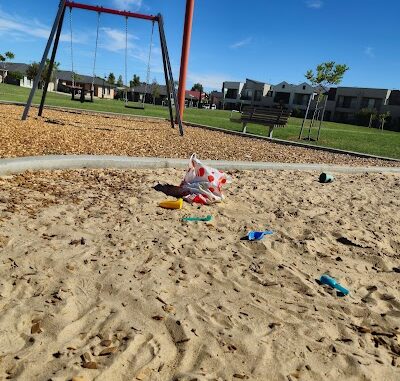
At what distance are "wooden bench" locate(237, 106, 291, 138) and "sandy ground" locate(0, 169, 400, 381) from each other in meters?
8.88

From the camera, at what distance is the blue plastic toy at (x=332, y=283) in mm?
2695

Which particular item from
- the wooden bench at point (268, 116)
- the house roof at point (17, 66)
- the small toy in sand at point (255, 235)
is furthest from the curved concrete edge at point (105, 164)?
the house roof at point (17, 66)

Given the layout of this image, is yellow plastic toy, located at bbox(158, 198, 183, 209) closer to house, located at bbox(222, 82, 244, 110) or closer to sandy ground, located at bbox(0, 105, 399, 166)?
sandy ground, located at bbox(0, 105, 399, 166)

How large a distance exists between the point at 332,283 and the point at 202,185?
204 cm

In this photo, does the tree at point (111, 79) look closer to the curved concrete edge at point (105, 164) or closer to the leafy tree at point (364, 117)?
the leafy tree at point (364, 117)

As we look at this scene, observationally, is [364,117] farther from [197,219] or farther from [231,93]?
[197,219]

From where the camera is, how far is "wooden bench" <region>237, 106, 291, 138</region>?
13.0 m

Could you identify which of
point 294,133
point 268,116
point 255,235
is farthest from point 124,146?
point 294,133

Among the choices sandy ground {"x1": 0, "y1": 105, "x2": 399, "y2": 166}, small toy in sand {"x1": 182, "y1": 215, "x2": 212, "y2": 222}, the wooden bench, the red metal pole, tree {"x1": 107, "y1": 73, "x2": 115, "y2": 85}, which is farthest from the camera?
tree {"x1": 107, "y1": 73, "x2": 115, "y2": 85}

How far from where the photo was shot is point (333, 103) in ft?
229

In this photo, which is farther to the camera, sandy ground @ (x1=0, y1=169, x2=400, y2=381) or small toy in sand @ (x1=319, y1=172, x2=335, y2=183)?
small toy in sand @ (x1=319, y1=172, x2=335, y2=183)

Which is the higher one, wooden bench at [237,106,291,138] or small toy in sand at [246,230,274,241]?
wooden bench at [237,106,291,138]

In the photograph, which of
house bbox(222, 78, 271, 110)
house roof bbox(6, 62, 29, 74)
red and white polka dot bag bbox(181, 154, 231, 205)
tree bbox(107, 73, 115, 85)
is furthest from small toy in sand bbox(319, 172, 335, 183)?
house roof bbox(6, 62, 29, 74)

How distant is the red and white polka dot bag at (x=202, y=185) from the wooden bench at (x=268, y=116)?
8.93 metres
